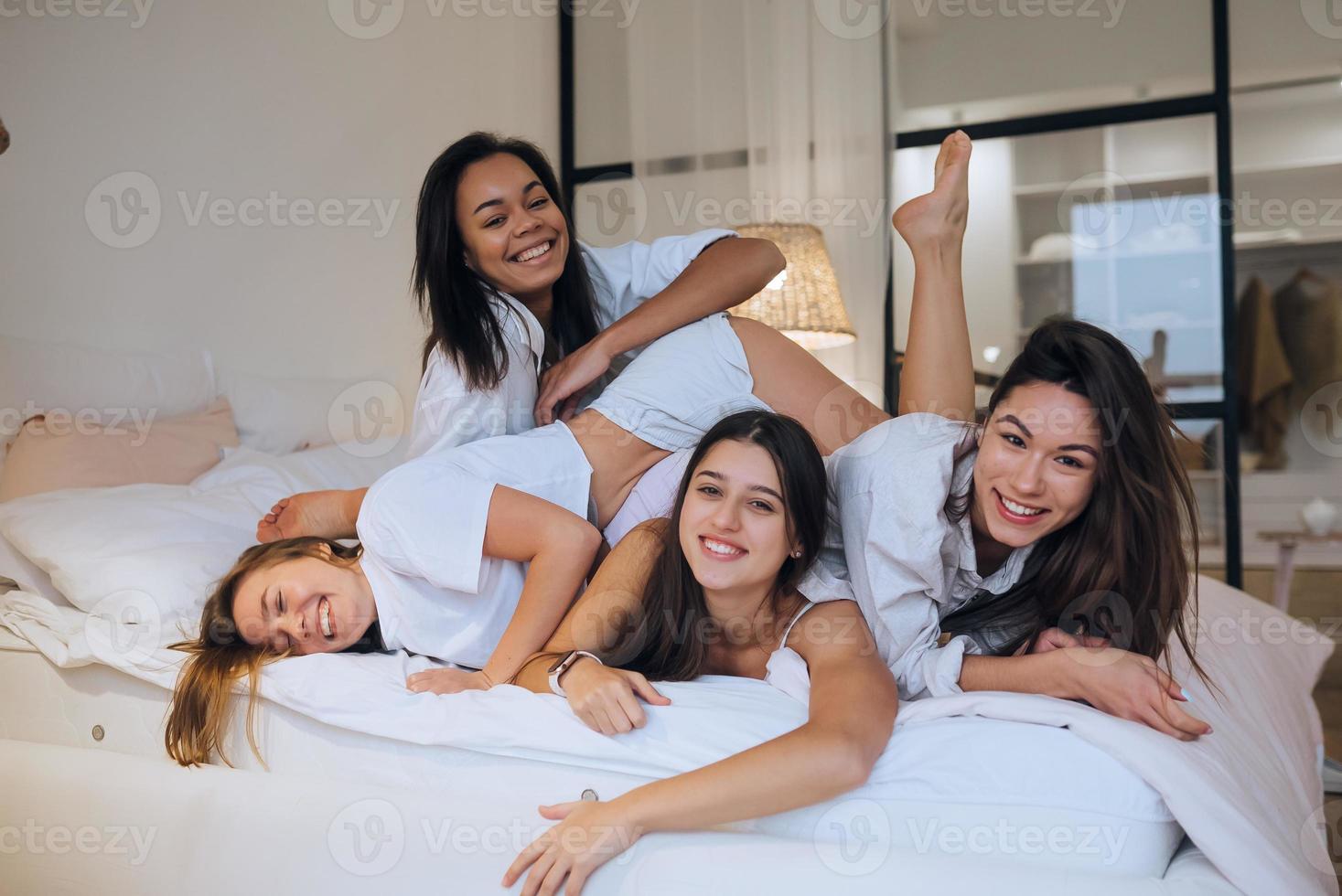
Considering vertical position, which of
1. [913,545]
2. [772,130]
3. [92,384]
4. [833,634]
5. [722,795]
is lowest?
[722,795]

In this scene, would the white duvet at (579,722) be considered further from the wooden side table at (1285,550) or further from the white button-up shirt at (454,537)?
the wooden side table at (1285,550)

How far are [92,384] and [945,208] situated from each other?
1.48 meters

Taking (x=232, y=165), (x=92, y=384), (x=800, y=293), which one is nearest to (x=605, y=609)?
(x=92, y=384)

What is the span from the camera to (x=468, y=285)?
5.44 feet

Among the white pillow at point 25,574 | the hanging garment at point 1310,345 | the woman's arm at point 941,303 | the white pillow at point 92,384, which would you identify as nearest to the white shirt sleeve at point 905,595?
the woman's arm at point 941,303

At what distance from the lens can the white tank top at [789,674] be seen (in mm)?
1169

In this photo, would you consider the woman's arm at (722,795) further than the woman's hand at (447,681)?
No

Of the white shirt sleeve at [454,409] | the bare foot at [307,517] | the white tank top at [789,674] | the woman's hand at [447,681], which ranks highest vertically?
the white shirt sleeve at [454,409]

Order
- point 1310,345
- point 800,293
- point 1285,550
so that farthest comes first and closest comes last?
point 1310,345 → point 1285,550 → point 800,293

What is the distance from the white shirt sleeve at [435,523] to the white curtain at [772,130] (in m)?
2.09

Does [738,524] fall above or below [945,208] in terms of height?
below

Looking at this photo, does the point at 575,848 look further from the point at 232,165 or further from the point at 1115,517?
the point at 232,165

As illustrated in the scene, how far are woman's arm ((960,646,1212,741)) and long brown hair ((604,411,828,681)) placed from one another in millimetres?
239

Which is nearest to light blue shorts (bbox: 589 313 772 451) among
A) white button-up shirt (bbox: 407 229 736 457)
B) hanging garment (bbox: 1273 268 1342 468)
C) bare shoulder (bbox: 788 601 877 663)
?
white button-up shirt (bbox: 407 229 736 457)
